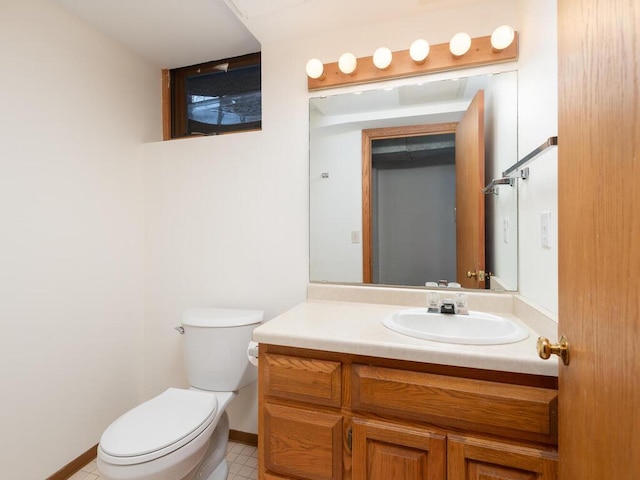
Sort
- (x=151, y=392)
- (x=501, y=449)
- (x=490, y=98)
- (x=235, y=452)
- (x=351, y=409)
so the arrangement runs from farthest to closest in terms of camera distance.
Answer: (x=151, y=392) < (x=235, y=452) < (x=490, y=98) < (x=351, y=409) < (x=501, y=449)

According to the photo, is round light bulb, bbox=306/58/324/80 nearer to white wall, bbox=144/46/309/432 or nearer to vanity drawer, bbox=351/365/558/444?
white wall, bbox=144/46/309/432

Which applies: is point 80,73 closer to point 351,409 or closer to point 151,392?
point 151,392

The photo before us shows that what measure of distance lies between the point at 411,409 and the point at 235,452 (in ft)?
4.28

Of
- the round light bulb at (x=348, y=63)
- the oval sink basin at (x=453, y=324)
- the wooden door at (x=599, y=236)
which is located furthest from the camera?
the round light bulb at (x=348, y=63)

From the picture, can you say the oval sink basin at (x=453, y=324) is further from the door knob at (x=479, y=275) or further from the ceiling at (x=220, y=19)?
→ the ceiling at (x=220, y=19)

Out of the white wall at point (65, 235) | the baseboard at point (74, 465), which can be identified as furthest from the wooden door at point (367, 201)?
the baseboard at point (74, 465)

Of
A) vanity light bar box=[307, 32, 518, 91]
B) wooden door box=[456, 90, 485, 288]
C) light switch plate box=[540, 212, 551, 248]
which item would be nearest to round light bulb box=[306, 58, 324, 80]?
vanity light bar box=[307, 32, 518, 91]

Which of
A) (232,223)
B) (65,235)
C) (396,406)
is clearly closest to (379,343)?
(396,406)

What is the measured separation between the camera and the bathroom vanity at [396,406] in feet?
2.98

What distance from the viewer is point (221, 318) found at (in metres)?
1.66

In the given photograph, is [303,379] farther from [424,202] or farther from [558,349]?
[424,202]

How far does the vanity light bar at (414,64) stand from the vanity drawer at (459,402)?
133 centimetres

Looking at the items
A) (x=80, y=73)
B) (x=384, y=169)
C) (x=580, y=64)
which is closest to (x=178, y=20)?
(x=80, y=73)

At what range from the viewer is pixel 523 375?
92 cm
